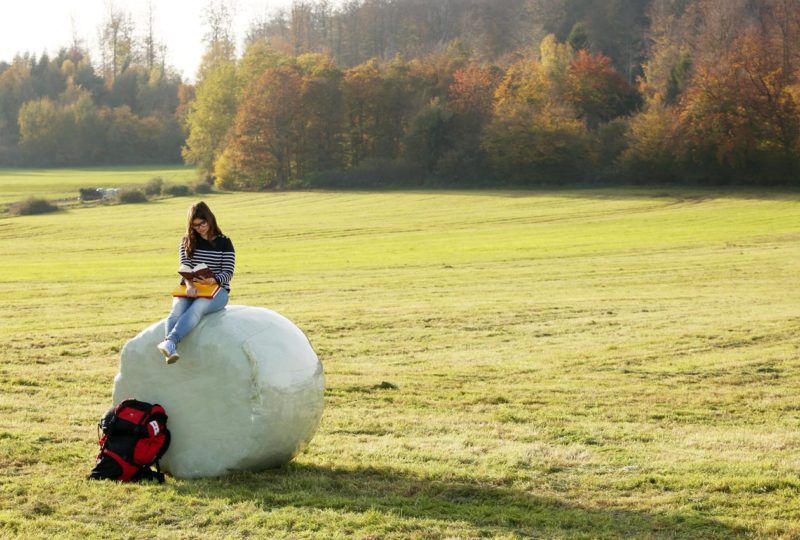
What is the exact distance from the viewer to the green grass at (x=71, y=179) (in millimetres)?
102162

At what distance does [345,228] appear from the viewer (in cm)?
6025

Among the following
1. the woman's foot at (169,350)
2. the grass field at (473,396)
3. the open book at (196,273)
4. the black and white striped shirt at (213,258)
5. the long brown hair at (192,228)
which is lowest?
the grass field at (473,396)

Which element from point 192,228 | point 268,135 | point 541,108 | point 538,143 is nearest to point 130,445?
point 192,228

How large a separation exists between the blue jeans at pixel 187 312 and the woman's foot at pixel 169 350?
0.05 metres

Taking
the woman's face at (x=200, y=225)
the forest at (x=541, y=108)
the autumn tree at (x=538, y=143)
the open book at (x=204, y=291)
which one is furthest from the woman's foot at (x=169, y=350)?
the autumn tree at (x=538, y=143)

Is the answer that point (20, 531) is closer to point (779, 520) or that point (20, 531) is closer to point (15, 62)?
point (779, 520)

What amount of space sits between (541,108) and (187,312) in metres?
84.7

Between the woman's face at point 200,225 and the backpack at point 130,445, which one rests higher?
the woman's face at point 200,225

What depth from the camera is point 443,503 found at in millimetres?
9484

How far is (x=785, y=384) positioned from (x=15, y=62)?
184 m

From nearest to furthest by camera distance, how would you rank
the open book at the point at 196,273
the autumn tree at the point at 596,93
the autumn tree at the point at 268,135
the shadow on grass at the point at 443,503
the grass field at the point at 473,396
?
the shadow on grass at the point at 443,503, the grass field at the point at 473,396, the open book at the point at 196,273, the autumn tree at the point at 596,93, the autumn tree at the point at 268,135

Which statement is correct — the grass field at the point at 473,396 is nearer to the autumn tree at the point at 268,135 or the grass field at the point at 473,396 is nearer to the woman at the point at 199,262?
the woman at the point at 199,262

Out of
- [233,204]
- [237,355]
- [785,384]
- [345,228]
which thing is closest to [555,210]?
[345,228]

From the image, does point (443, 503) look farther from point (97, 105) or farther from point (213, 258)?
point (97, 105)
